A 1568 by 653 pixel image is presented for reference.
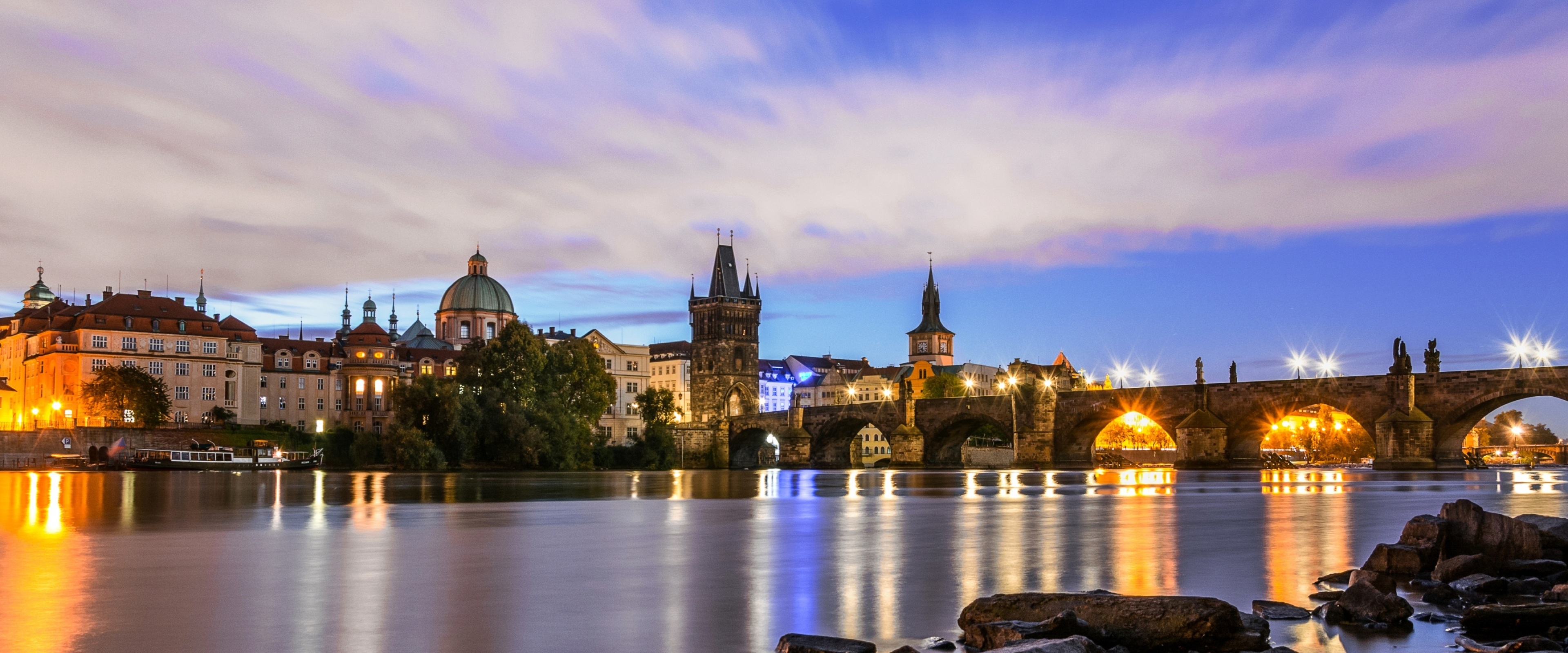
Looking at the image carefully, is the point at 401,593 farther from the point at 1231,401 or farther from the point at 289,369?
the point at 289,369

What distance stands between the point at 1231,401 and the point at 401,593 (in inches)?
2500

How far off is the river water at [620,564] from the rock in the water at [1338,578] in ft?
1.55

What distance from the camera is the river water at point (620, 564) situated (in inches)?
360

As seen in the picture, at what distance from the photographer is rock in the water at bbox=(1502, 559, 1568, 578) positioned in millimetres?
12211

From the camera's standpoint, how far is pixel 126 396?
299 feet

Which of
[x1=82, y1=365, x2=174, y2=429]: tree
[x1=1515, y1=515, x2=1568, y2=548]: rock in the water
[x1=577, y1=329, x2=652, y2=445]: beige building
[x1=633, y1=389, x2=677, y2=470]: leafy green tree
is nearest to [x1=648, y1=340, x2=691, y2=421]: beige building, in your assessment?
[x1=577, y1=329, x2=652, y2=445]: beige building

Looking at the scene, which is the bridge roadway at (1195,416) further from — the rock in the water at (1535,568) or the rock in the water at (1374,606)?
the rock in the water at (1374,606)

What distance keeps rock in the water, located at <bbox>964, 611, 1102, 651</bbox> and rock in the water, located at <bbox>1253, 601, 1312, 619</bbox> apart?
7.20 feet

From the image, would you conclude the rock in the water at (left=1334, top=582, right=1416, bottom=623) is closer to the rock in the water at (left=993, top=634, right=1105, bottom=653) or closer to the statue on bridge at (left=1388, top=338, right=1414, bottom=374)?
the rock in the water at (left=993, top=634, right=1105, bottom=653)

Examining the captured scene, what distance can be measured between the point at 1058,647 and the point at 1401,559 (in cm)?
661

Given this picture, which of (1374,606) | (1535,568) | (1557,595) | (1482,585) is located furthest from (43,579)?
(1535,568)

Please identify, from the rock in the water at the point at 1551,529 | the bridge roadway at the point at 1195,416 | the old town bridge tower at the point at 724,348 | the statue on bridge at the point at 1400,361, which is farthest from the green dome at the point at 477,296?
the rock in the water at the point at 1551,529

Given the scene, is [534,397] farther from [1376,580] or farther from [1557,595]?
[1557,595]

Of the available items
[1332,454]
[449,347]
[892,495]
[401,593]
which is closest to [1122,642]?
[401,593]
